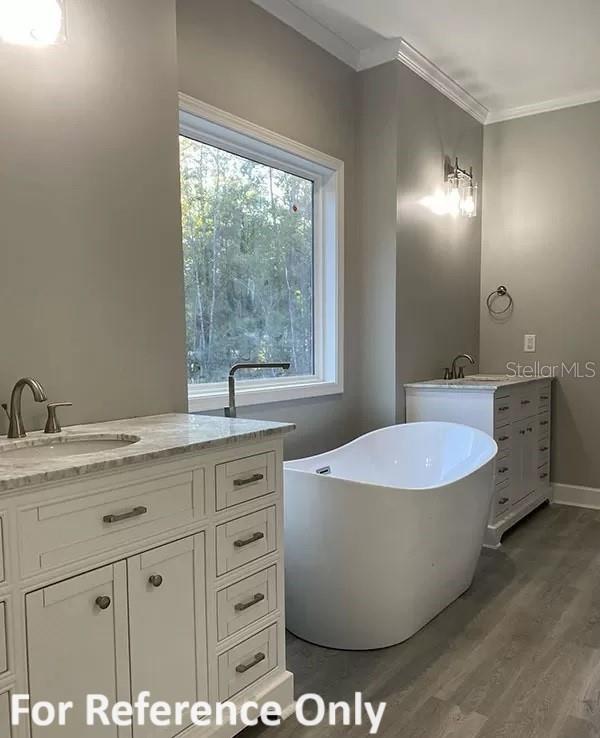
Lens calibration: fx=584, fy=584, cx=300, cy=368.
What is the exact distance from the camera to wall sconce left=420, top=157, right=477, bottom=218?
148 inches

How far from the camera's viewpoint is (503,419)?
332cm

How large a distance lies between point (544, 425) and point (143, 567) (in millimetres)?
3222

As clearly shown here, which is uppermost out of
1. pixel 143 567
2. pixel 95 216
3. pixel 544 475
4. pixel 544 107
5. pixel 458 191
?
pixel 544 107

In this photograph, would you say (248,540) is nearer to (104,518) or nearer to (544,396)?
(104,518)

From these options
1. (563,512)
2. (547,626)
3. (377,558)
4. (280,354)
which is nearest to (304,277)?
(280,354)

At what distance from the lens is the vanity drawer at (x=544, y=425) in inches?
151

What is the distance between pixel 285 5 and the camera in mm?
2789

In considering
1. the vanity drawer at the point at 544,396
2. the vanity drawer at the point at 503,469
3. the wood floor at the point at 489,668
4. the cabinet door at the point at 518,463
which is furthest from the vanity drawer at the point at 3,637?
the vanity drawer at the point at 544,396

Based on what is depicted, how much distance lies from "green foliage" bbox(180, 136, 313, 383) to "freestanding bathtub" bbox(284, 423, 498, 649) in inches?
33.2

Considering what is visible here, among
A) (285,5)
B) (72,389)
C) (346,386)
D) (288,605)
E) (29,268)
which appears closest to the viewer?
(29,268)

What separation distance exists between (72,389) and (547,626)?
2014mm

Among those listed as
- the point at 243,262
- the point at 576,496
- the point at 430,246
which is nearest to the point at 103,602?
the point at 243,262

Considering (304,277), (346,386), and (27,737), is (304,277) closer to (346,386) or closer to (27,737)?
(346,386)

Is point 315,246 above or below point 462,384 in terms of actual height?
above
